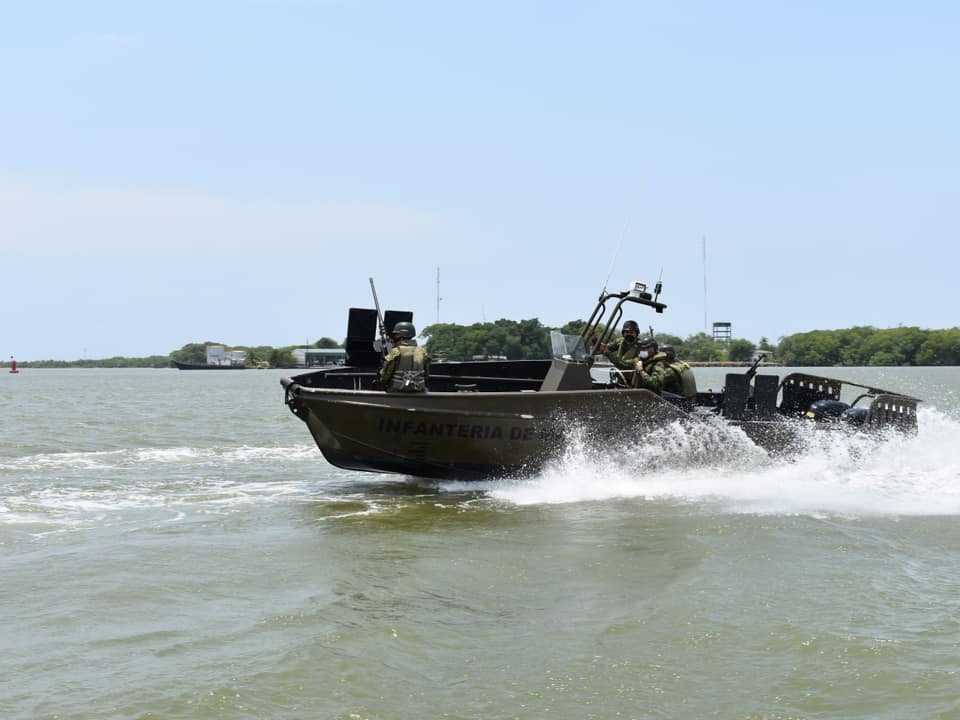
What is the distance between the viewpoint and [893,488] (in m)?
12.6

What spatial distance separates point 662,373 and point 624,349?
2.85ft

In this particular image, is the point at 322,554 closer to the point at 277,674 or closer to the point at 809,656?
the point at 277,674

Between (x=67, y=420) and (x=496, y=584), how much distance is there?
24.5 m

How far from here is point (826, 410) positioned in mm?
13727

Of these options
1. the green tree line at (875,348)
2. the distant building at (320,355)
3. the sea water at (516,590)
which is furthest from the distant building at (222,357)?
the sea water at (516,590)

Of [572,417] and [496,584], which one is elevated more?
[572,417]

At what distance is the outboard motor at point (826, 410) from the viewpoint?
13.6 meters

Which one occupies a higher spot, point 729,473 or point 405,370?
point 405,370

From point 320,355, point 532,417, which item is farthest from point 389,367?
point 320,355

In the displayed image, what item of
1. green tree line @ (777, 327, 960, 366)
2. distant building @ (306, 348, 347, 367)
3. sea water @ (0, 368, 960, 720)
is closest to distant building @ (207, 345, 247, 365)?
distant building @ (306, 348, 347, 367)

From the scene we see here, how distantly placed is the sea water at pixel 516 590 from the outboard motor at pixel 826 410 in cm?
69

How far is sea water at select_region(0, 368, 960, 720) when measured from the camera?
5332mm

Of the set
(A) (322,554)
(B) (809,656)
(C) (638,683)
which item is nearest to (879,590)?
(B) (809,656)

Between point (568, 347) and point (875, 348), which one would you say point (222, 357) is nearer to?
point (875, 348)
